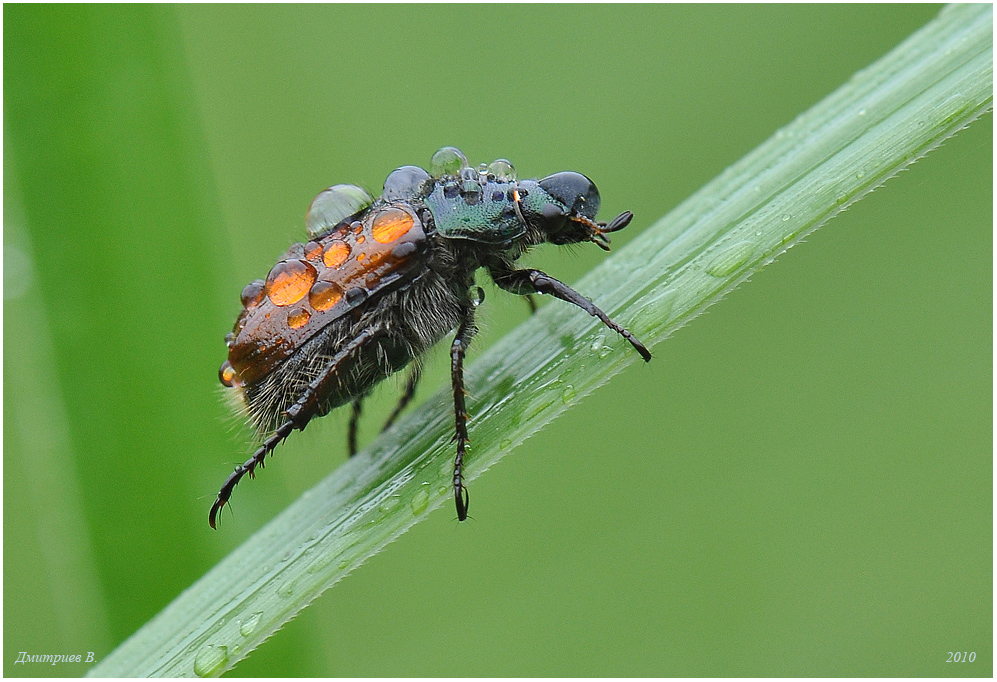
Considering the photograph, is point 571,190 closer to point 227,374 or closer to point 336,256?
point 336,256

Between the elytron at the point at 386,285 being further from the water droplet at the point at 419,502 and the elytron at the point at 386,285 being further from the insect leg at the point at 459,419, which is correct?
the water droplet at the point at 419,502

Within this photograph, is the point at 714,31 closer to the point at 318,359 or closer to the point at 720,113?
the point at 720,113

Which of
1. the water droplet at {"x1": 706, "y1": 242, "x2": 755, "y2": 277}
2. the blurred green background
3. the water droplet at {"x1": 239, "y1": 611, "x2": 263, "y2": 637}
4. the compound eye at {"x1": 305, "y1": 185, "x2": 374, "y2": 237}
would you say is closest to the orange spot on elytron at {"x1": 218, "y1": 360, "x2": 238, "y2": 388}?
the blurred green background

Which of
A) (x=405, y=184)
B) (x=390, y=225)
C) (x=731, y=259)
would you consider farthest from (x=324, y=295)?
(x=731, y=259)

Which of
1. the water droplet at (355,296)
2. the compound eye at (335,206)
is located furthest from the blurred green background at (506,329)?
the water droplet at (355,296)

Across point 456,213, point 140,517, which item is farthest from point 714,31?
point 140,517

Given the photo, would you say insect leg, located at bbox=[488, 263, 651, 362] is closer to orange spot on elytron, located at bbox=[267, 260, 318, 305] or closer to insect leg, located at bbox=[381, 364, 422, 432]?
insect leg, located at bbox=[381, 364, 422, 432]
